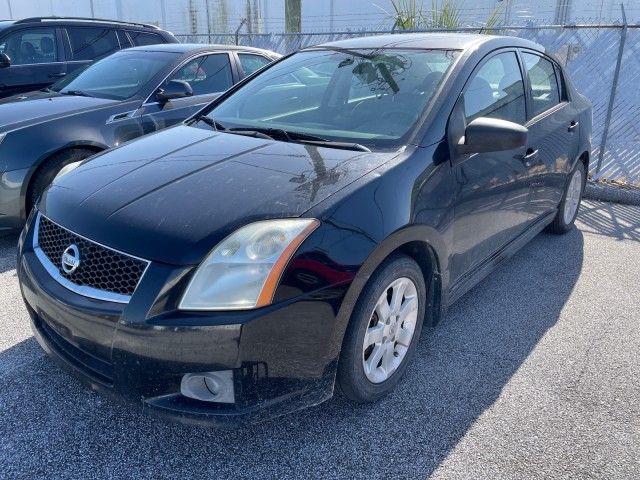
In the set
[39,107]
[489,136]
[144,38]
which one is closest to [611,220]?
[489,136]

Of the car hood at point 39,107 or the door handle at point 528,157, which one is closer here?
the door handle at point 528,157

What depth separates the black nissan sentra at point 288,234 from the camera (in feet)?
6.34

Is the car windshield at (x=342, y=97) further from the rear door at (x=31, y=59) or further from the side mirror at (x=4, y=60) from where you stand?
the rear door at (x=31, y=59)

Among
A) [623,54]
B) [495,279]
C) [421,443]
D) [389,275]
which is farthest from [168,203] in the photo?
[623,54]

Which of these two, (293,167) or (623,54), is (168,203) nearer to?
(293,167)

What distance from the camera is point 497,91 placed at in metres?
3.25

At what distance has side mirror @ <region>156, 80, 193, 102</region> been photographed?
4840mm

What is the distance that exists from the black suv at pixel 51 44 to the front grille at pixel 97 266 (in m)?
5.31

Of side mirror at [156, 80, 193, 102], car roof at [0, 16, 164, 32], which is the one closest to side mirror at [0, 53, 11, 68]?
car roof at [0, 16, 164, 32]

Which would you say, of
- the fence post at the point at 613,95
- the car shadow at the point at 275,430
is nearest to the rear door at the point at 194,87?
the car shadow at the point at 275,430

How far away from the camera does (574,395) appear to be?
2629 mm

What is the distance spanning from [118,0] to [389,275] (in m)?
26.6

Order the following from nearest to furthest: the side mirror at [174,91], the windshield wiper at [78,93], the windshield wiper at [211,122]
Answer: the windshield wiper at [211,122], the side mirror at [174,91], the windshield wiper at [78,93]

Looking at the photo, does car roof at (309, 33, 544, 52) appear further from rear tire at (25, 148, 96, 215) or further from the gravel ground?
rear tire at (25, 148, 96, 215)
